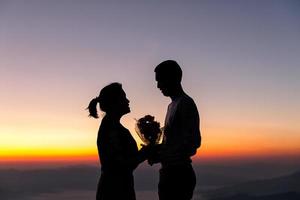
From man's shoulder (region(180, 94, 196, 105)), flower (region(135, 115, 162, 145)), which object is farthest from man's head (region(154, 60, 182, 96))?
flower (region(135, 115, 162, 145))

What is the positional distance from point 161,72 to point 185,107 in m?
0.56

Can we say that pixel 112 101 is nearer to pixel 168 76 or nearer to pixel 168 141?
pixel 168 76

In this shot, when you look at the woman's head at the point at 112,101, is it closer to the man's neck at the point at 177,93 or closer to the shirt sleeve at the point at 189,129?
the man's neck at the point at 177,93

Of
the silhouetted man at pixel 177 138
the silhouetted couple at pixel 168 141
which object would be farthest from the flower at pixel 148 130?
Result: the silhouetted man at pixel 177 138

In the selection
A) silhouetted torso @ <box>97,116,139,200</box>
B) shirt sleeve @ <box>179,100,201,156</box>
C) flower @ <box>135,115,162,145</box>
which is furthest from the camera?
silhouetted torso @ <box>97,116,139,200</box>

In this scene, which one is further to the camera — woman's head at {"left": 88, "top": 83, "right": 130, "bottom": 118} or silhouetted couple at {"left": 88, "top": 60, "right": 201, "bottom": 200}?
woman's head at {"left": 88, "top": 83, "right": 130, "bottom": 118}

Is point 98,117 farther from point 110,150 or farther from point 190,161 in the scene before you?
point 190,161

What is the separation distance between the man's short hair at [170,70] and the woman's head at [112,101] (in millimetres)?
1016

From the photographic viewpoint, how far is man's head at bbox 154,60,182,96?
686cm

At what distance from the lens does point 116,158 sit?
768 centimetres

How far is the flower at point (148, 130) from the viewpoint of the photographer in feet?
24.3

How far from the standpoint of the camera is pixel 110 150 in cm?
766

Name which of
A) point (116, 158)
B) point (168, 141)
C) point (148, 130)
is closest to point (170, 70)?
point (168, 141)

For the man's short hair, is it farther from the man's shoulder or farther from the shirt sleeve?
the shirt sleeve
